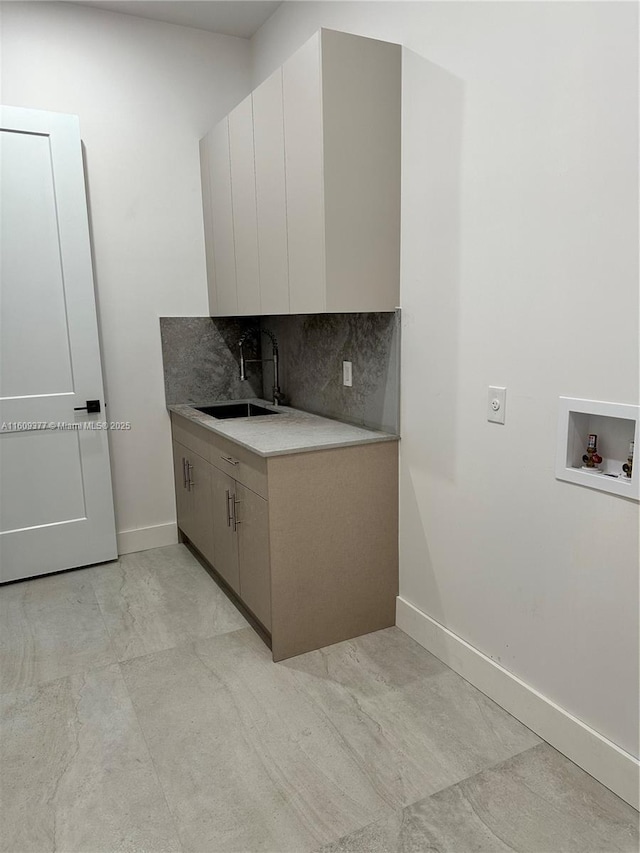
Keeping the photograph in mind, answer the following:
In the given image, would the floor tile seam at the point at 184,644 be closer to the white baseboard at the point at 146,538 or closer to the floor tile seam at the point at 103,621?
the floor tile seam at the point at 103,621

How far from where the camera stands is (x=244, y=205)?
2766mm

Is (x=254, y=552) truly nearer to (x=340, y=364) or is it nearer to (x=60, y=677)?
(x=60, y=677)

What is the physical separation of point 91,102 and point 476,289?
93.7 inches

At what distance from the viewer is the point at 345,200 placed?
2.17 meters

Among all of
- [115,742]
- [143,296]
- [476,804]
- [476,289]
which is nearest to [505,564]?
[476,804]

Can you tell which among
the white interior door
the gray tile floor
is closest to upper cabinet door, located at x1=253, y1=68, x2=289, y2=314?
the white interior door

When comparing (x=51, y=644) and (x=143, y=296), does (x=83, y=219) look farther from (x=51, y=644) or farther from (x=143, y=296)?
(x=51, y=644)

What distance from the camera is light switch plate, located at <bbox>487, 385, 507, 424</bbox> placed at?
6.26 feet

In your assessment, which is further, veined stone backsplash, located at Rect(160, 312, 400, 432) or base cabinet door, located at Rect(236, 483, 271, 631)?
veined stone backsplash, located at Rect(160, 312, 400, 432)

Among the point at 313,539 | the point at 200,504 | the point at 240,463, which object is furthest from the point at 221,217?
the point at 313,539

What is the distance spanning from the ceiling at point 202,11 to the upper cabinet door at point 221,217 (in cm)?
59

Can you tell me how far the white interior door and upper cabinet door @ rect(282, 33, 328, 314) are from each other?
4.22ft

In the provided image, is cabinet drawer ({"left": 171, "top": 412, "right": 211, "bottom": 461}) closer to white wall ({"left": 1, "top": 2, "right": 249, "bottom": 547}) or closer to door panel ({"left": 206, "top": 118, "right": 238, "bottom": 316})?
white wall ({"left": 1, "top": 2, "right": 249, "bottom": 547})

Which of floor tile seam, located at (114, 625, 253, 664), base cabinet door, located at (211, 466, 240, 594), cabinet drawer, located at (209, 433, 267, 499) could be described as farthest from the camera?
base cabinet door, located at (211, 466, 240, 594)
